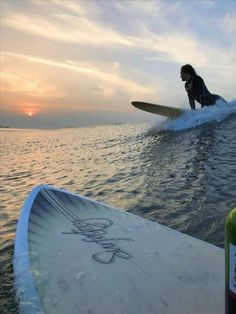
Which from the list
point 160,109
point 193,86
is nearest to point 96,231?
point 193,86

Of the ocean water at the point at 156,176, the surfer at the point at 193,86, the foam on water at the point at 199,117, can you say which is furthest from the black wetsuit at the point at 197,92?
the ocean water at the point at 156,176

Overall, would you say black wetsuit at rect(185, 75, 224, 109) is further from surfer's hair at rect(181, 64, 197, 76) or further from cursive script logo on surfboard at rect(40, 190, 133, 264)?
cursive script logo on surfboard at rect(40, 190, 133, 264)

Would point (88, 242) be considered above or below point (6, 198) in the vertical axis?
above

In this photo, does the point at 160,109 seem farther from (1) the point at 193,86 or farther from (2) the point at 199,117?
(2) the point at 199,117

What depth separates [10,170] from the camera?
480 inches

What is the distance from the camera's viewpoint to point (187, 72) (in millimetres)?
15453

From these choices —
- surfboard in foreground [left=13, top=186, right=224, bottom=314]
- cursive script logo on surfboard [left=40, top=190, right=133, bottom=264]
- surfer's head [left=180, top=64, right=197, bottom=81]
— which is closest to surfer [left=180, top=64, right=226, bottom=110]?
surfer's head [left=180, top=64, right=197, bottom=81]

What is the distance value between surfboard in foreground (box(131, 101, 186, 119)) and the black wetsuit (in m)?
0.62

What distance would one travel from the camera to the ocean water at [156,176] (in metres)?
5.75

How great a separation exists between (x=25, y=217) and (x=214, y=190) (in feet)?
12.5

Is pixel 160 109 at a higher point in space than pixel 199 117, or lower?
higher

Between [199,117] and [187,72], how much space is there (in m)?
1.77

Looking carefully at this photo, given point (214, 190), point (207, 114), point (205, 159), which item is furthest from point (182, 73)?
point (214, 190)

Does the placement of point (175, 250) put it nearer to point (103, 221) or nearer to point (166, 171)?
point (103, 221)
